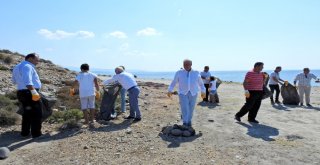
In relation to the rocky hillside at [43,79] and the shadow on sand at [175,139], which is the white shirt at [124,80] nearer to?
the shadow on sand at [175,139]

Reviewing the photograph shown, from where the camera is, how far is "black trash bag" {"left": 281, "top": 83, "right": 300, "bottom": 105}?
16.9m

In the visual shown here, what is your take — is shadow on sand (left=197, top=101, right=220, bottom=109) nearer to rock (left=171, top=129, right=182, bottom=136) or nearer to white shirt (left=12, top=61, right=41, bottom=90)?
rock (left=171, top=129, right=182, bottom=136)

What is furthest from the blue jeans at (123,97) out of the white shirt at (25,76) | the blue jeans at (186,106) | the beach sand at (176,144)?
the white shirt at (25,76)

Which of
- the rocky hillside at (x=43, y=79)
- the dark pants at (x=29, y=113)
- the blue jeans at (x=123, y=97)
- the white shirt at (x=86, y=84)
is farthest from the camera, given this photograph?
the rocky hillside at (x=43, y=79)

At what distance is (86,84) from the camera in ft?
33.5

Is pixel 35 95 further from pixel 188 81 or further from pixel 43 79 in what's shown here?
pixel 43 79

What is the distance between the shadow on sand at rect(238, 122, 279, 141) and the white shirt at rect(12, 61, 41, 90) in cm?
534

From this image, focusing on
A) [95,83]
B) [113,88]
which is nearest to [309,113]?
[113,88]

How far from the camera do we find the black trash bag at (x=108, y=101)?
11.7 metres

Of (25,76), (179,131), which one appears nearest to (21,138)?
(25,76)

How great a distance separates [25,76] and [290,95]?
1207 cm

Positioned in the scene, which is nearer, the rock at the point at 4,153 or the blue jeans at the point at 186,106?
the rock at the point at 4,153

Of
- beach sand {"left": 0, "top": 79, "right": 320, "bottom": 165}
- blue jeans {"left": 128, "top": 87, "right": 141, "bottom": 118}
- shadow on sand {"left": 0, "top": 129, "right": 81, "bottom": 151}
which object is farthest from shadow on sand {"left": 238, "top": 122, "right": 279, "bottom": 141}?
shadow on sand {"left": 0, "top": 129, "right": 81, "bottom": 151}

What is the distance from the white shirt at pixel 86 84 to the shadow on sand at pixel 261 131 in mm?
4207
